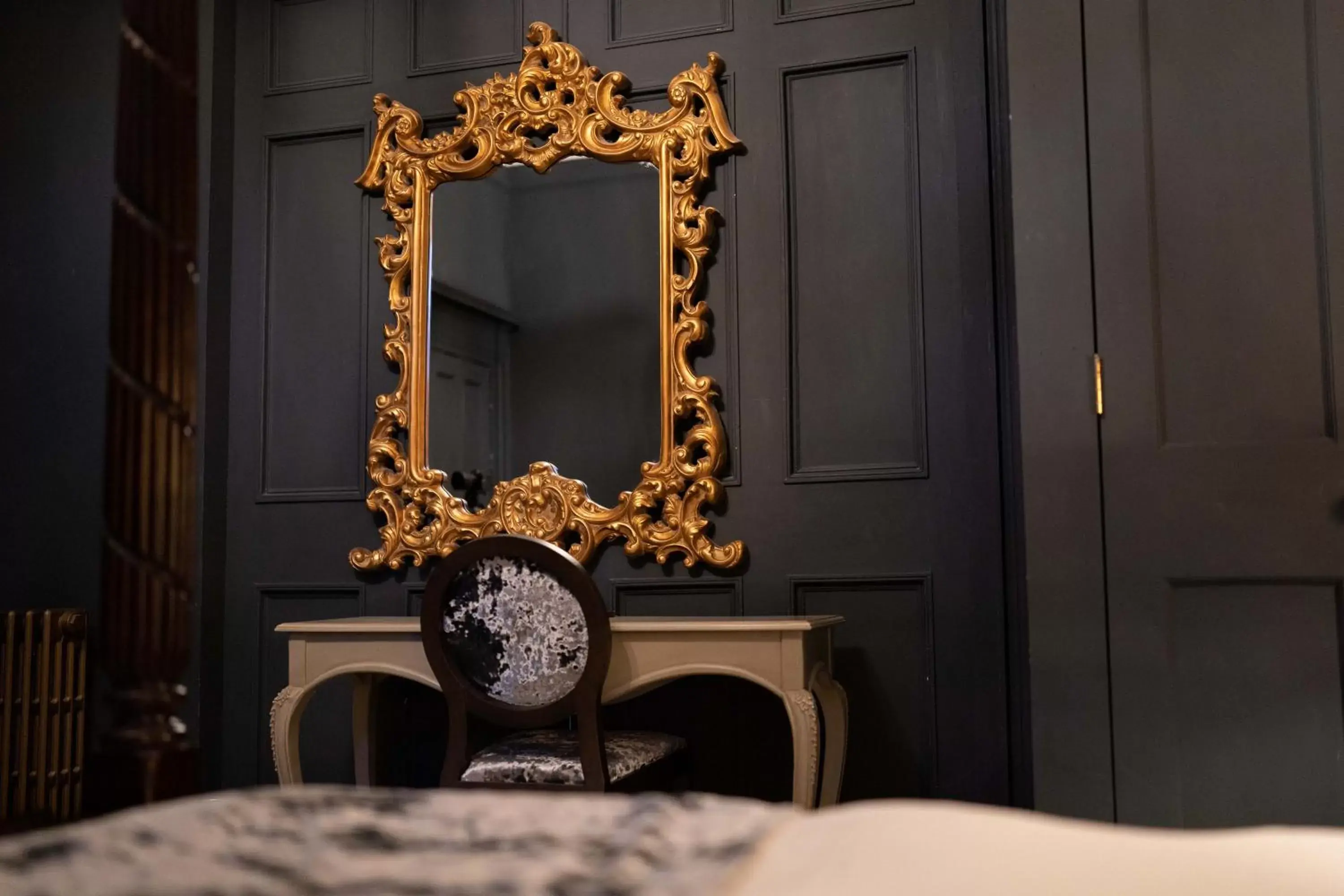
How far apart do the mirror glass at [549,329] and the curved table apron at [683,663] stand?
0.51 meters

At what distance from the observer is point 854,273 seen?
10.3ft

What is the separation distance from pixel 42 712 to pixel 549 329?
66.7 inches

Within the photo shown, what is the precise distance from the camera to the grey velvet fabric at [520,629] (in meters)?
2.41

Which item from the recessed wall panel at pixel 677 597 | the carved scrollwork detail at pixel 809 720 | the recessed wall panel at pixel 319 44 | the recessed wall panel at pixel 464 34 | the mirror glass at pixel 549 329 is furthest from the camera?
the recessed wall panel at pixel 319 44

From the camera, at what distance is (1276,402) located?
7.71 feet

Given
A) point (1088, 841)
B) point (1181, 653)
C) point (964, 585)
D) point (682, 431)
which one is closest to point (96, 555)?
point (682, 431)

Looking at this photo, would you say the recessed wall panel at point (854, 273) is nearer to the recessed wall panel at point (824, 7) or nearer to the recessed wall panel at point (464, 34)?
the recessed wall panel at point (824, 7)

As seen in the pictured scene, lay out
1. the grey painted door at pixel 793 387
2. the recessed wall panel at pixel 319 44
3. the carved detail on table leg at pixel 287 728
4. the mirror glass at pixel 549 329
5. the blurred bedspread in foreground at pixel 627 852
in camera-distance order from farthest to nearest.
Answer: the recessed wall panel at pixel 319 44 < the mirror glass at pixel 549 329 < the grey painted door at pixel 793 387 < the carved detail on table leg at pixel 287 728 < the blurred bedspread in foreground at pixel 627 852

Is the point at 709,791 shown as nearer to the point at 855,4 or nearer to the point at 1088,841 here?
the point at 855,4

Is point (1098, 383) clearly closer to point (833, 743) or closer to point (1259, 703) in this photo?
point (1259, 703)

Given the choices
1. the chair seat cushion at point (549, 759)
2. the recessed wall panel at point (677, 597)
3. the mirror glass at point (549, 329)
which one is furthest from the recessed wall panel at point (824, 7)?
the chair seat cushion at point (549, 759)

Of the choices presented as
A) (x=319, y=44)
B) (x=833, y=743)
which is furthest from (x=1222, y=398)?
(x=319, y=44)

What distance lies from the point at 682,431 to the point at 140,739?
2181 millimetres

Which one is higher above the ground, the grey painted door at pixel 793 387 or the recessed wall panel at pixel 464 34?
the recessed wall panel at pixel 464 34
